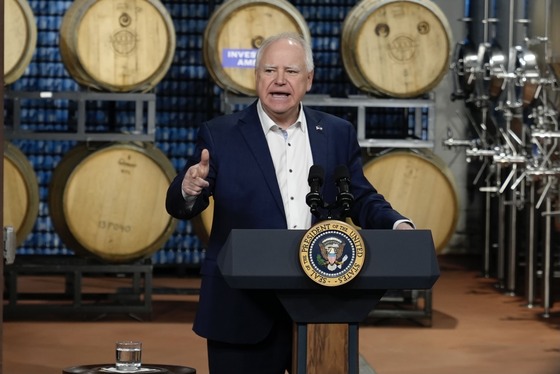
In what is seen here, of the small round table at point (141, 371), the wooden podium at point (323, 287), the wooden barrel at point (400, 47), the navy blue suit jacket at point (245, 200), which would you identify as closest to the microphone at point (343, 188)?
the wooden podium at point (323, 287)

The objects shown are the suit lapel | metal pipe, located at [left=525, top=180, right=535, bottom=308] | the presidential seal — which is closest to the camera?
the presidential seal

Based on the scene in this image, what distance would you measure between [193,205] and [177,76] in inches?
297

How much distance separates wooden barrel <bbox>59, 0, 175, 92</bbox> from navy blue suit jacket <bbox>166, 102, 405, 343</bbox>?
4399mm

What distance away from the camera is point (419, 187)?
796 centimetres

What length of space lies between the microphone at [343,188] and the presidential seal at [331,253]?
14cm

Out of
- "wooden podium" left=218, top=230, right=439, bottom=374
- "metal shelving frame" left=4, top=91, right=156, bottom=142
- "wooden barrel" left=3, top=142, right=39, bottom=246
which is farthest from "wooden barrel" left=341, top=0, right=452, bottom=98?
"wooden podium" left=218, top=230, right=439, bottom=374

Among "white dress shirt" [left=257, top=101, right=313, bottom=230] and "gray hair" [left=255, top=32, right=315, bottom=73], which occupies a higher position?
"gray hair" [left=255, top=32, right=315, bottom=73]

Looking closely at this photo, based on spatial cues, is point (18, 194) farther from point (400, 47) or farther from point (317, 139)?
point (317, 139)

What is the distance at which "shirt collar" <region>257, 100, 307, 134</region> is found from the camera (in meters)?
3.40

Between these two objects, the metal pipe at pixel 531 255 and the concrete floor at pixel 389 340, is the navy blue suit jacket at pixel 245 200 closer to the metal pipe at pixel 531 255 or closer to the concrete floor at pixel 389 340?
the concrete floor at pixel 389 340

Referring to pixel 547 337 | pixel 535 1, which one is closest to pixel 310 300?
pixel 547 337

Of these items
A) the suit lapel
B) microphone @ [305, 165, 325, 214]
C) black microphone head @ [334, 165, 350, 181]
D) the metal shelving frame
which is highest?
the metal shelving frame

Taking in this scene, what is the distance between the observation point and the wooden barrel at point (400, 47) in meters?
7.92

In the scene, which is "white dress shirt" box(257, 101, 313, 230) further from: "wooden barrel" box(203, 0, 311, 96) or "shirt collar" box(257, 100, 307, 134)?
"wooden barrel" box(203, 0, 311, 96)
